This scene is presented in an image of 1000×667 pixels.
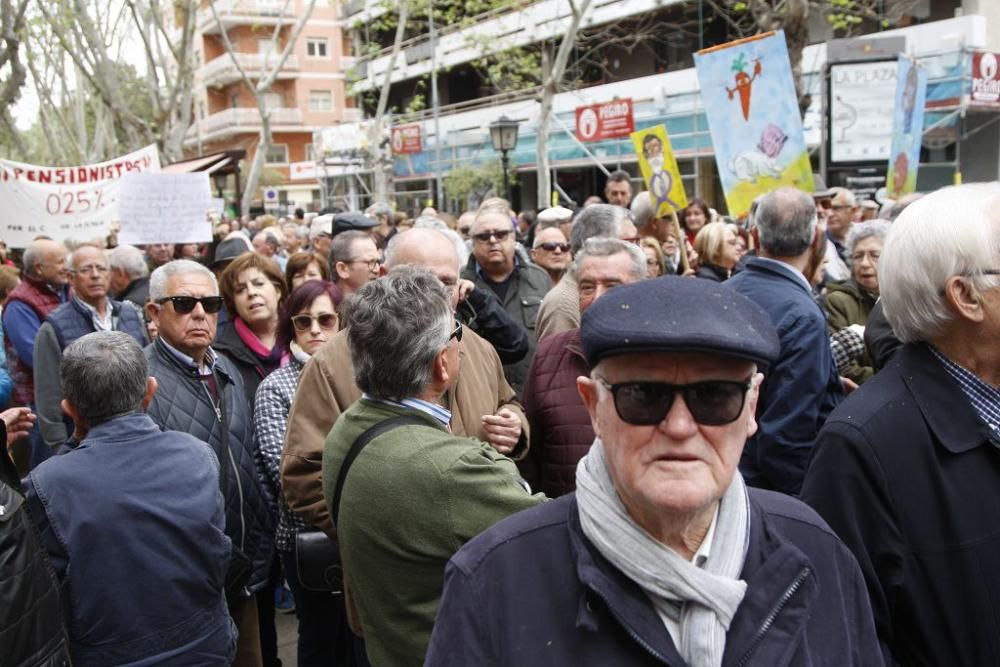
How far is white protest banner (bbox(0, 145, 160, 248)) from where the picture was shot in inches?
379

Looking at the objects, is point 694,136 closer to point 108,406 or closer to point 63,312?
point 63,312

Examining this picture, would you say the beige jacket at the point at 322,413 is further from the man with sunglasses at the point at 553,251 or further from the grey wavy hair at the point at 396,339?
the man with sunglasses at the point at 553,251

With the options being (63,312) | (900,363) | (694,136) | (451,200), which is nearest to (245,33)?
(451,200)

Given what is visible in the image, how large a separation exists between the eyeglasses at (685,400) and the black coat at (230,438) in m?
2.50

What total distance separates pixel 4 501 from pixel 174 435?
0.64m

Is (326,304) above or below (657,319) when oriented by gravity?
below

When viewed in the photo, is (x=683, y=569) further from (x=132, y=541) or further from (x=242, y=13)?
(x=242, y=13)

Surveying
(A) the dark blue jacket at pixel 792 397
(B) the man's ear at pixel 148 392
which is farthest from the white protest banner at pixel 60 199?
(A) the dark blue jacket at pixel 792 397

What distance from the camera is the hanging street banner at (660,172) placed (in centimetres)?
757

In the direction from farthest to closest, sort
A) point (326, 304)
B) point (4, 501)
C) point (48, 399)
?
point (48, 399), point (326, 304), point (4, 501)

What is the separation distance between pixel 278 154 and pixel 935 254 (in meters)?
59.8

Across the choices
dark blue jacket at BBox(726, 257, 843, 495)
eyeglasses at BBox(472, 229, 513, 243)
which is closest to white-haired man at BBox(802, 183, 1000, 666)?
dark blue jacket at BBox(726, 257, 843, 495)

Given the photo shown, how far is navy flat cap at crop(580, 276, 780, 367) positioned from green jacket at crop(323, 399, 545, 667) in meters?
0.81

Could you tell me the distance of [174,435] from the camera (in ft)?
9.95
